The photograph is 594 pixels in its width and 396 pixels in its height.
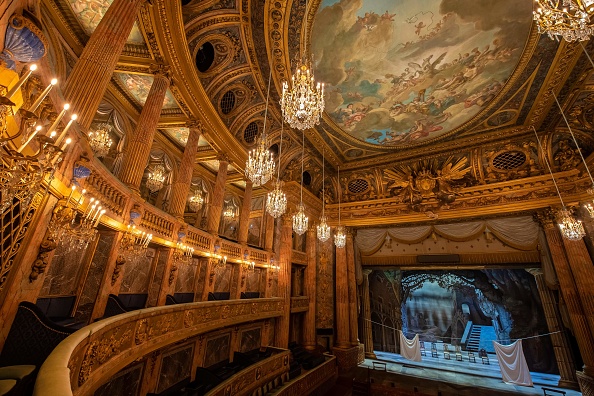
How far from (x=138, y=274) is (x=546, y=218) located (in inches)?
595

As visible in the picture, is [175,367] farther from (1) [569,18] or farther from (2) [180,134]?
(1) [569,18]

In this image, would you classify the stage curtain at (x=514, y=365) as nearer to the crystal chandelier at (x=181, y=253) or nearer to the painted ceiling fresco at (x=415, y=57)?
the painted ceiling fresco at (x=415, y=57)

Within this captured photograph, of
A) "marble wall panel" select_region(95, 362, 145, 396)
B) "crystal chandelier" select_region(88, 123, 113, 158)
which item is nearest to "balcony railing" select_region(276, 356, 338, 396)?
"marble wall panel" select_region(95, 362, 145, 396)

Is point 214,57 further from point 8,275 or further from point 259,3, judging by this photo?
point 8,275

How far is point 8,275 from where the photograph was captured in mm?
2729

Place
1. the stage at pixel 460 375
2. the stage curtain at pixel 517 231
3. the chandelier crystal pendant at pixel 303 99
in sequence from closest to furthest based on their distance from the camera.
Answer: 1. the chandelier crystal pendant at pixel 303 99
2. the stage at pixel 460 375
3. the stage curtain at pixel 517 231

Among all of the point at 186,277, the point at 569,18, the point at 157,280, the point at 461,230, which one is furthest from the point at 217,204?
the point at 461,230

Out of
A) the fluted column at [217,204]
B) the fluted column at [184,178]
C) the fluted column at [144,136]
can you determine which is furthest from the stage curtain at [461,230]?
the fluted column at [144,136]

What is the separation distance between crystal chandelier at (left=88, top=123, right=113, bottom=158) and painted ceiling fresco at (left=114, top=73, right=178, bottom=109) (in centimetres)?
172

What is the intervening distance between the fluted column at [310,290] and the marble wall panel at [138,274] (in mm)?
7347

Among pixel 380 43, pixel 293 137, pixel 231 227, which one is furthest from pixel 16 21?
pixel 231 227

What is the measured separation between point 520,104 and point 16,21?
13023 millimetres

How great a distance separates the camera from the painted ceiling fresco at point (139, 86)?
26.0ft

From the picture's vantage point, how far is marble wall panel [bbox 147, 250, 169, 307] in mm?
6555
